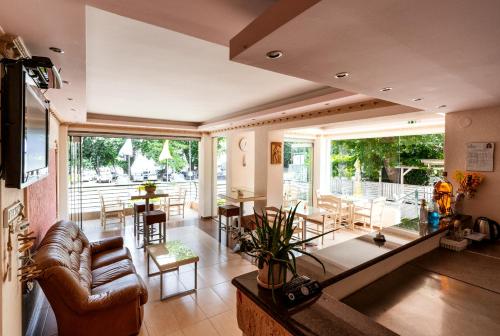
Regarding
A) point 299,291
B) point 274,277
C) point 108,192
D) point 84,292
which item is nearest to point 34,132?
point 84,292

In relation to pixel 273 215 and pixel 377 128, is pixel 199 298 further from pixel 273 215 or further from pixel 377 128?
pixel 377 128

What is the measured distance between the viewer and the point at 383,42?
0.95m

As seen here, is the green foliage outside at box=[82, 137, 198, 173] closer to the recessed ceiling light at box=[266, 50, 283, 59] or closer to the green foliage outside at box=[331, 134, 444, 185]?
the green foliage outside at box=[331, 134, 444, 185]

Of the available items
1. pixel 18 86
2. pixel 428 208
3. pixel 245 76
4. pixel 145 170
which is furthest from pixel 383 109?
pixel 145 170

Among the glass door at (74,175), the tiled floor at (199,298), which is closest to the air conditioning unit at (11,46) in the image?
the tiled floor at (199,298)

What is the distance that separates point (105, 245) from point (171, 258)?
3.56 feet

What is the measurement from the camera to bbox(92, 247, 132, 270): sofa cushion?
3.05 m

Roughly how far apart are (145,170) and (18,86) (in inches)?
290

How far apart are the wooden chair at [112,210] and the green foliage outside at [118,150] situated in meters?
2.05

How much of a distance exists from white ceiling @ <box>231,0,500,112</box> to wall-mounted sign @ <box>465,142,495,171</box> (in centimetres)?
102

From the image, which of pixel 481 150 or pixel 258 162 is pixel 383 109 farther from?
pixel 258 162

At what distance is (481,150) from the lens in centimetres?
232

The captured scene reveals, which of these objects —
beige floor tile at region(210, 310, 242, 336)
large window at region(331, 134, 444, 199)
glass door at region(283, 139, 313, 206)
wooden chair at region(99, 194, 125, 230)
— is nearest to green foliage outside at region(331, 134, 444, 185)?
large window at region(331, 134, 444, 199)

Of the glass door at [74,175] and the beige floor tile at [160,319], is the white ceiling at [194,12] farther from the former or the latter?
the glass door at [74,175]
